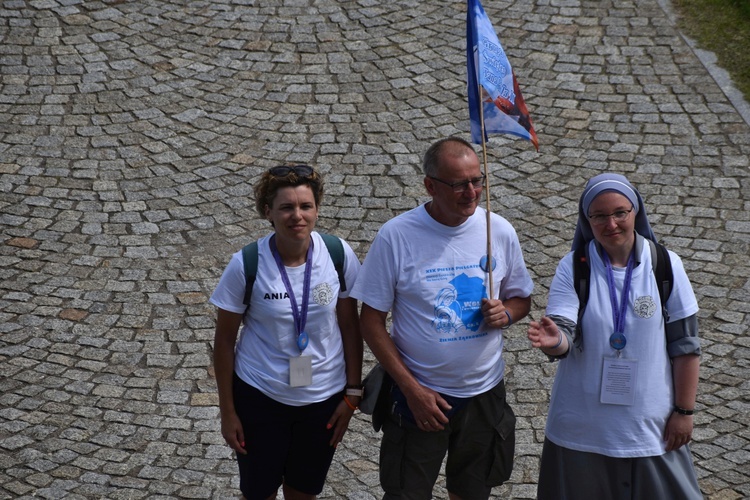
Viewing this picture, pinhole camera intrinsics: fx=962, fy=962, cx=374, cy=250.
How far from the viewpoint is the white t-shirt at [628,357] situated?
161 inches

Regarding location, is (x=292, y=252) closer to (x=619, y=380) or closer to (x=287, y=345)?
(x=287, y=345)

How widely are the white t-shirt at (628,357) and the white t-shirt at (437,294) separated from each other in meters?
0.36

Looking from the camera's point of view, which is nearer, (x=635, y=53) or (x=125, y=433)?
(x=125, y=433)

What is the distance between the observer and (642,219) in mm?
4281

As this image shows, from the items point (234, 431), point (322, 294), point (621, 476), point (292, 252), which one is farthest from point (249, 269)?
point (621, 476)

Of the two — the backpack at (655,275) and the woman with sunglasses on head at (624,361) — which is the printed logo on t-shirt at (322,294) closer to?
the woman with sunglasses on head at (624,361)

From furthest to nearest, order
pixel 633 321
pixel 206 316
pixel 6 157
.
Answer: pixel 6 157 < pixel 206 316 < pixel 633 321

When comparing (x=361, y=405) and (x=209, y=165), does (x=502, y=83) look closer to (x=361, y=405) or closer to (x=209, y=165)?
(x=361, y=405)

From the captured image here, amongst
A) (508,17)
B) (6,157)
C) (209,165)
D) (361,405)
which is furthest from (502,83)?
(508,17)

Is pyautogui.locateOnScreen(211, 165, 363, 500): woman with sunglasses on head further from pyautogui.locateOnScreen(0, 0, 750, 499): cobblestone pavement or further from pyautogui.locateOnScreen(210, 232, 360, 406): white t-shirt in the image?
pyautogui.locateOnScreen(0, 0, 750, 499): cobblestone pavement

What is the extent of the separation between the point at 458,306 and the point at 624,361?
75cm

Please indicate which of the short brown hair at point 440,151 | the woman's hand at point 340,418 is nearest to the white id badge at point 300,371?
the woman's hand at point 340,418

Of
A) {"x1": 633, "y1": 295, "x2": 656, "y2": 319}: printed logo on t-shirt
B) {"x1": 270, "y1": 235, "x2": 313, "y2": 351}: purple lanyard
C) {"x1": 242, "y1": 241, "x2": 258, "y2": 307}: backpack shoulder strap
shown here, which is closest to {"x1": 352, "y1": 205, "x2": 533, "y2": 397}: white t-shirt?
{"x1": 270, "y1": 235, "x2": 313, "y2": 351}: purple lanyard

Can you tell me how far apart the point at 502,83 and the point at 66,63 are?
716cm
